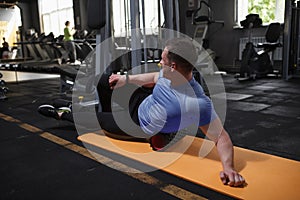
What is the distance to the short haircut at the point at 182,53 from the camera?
56.2 inches

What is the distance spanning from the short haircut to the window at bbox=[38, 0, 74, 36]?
30.9ft

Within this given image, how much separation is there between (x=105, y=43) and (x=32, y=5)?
10.9 meters

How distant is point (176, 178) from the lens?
1444 millimetres

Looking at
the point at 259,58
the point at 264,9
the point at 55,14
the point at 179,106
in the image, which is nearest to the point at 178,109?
the point at 179,106

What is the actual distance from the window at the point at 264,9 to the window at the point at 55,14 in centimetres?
603

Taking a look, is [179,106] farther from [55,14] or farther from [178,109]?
[55,14]

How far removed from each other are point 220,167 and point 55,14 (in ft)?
35.8

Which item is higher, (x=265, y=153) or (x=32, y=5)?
(x=32, y=5)

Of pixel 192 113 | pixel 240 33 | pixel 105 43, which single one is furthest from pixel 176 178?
pixel 240 33

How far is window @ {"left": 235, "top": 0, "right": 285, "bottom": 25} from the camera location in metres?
5.62

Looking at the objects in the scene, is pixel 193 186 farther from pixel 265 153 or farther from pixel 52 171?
pixel 52 171

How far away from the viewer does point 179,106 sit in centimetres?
149

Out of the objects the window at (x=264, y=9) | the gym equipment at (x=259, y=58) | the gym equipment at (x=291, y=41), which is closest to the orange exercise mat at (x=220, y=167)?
the gym equipment at (x=259, y=58)

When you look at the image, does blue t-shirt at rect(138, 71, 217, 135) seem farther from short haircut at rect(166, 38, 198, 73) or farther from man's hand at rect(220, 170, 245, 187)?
man's hand at rect(220, 170, 245, 187)
